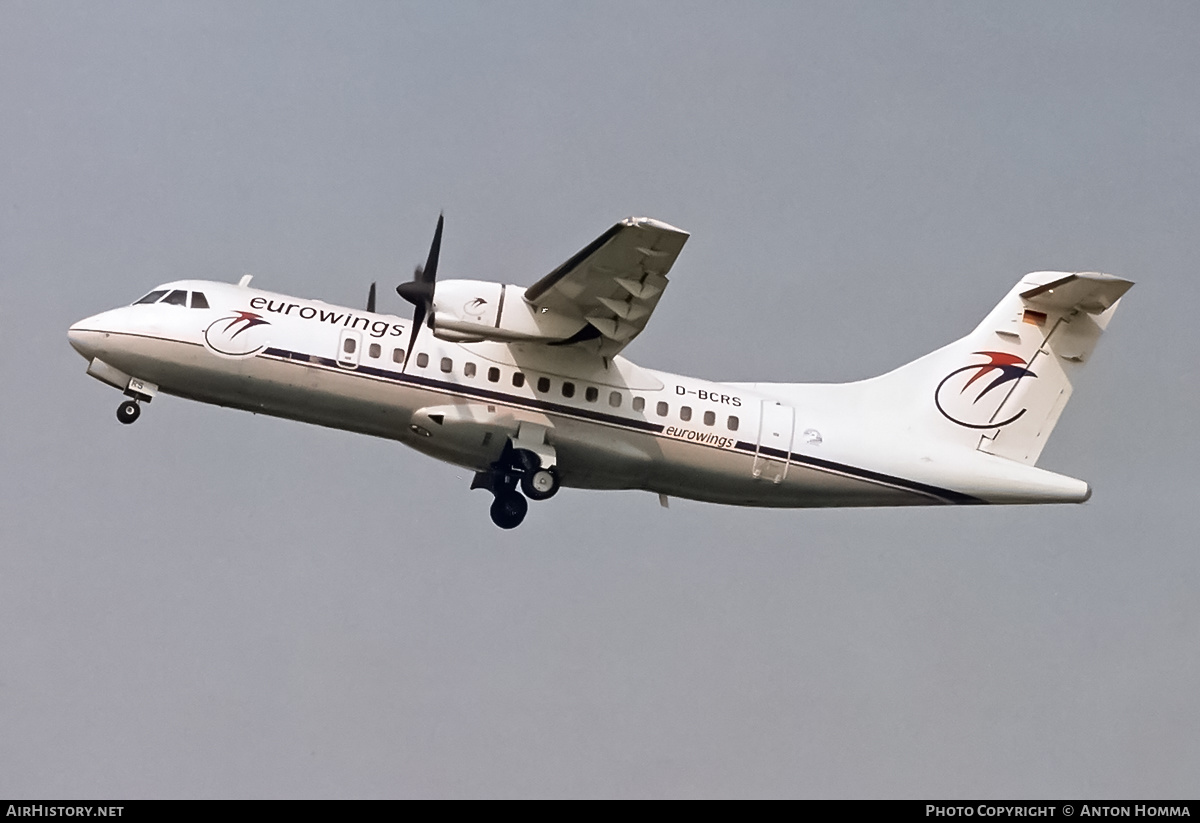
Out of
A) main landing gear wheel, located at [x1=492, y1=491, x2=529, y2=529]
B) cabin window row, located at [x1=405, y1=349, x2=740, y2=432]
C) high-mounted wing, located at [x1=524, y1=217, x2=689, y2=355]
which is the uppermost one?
high-mounted wing, located at [x1=524, y1=217, x2=689, y2=355]

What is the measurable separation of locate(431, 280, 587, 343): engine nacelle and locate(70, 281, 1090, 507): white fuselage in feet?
3.24

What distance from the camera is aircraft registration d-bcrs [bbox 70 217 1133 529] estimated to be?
68.6 ft

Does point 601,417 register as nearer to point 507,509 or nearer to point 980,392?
point 507,509

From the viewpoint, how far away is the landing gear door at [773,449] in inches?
870

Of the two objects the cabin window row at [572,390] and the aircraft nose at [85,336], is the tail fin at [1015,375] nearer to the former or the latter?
the cabin window row at [572,390]

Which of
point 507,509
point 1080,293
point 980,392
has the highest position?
point 1080,293

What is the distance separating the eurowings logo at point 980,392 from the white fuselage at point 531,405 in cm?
76

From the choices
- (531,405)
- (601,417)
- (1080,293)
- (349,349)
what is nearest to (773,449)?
(601,417)

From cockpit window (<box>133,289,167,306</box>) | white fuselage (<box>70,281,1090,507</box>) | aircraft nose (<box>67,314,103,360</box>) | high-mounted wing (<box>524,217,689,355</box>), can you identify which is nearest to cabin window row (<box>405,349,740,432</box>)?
white fuselage (<box>70,281,1090,507</box>)

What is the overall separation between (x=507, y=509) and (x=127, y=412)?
18.3 ft

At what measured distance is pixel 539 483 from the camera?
2170 cm

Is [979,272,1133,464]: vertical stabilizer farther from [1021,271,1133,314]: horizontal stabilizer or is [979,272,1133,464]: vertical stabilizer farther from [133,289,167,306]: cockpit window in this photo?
[133,289,167,306]: cockpit window

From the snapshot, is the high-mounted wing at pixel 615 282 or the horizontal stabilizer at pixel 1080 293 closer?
the high-mounted wing at pixel 615 282

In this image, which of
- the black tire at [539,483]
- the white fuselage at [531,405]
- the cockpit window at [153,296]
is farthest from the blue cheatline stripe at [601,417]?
the cockpit window at [153,296]
